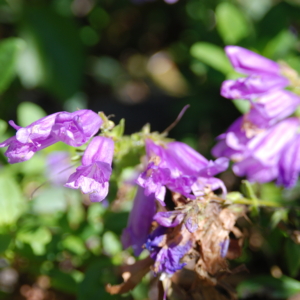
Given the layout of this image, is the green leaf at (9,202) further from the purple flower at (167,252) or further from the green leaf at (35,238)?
the purple flower at (167,252)

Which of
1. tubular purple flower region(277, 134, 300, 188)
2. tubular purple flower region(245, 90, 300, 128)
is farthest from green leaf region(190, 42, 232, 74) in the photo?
tubular purple flower region(277, 134, 300, 188)

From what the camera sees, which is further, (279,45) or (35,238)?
(279,45)

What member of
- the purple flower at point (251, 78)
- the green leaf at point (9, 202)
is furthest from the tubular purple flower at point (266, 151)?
the green leaf at point (9, 202)

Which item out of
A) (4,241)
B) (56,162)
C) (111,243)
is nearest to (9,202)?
(4,241)

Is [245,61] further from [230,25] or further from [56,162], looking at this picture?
[56,162]

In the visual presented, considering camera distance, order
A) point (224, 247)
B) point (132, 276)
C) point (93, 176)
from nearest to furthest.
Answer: point (93, 176), point (224, 247), point (132, 276)

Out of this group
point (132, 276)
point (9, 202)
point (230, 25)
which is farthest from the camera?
point (230, 25)

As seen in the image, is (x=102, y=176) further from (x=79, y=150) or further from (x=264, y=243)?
(x=264, y=243)

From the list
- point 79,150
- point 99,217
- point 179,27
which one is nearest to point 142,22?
point 179,27

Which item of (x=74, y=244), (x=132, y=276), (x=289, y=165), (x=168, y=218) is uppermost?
(x=168, y=218)
